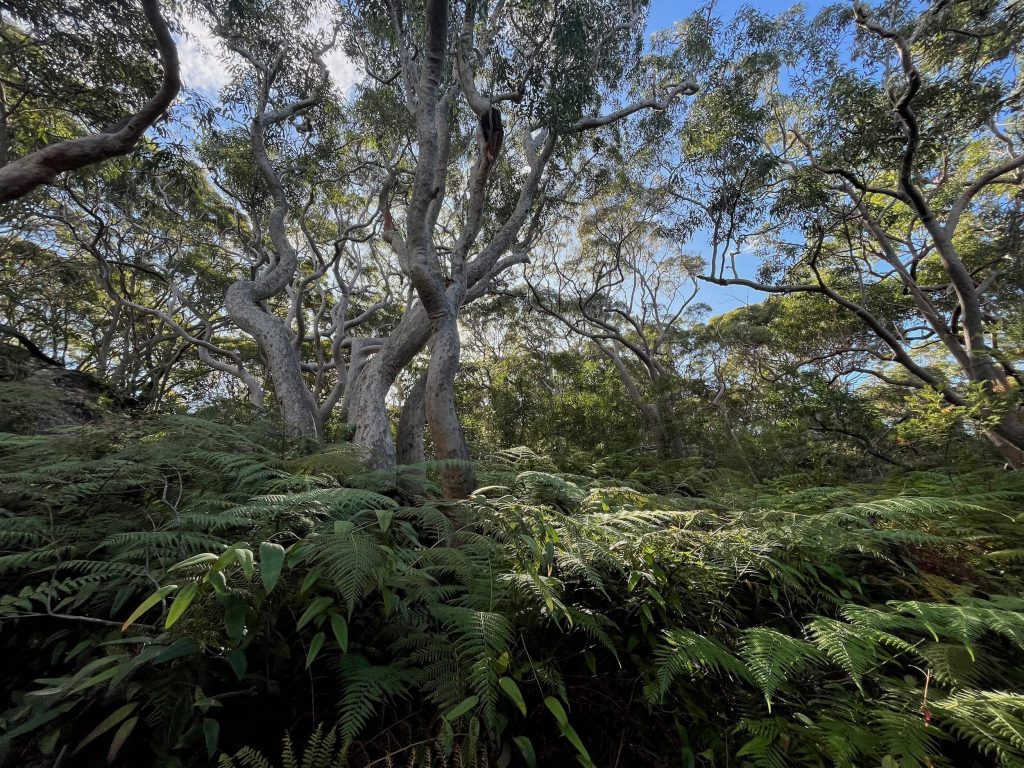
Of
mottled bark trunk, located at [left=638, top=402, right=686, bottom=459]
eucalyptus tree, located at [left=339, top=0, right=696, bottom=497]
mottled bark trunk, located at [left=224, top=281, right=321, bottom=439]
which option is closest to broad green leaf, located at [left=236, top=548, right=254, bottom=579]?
eucalyptus tree, located at [left=339, top=0, right=696, bottom=497]

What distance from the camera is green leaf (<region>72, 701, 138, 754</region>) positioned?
99 centimetres

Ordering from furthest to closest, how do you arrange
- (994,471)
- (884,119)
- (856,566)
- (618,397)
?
(618,397) < (884,119) < (994,471) < (856,566)

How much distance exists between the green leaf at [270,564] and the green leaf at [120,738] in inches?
16.8

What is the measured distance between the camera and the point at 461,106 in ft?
24.0

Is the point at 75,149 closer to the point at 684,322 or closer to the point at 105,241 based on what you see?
the point at 105,241

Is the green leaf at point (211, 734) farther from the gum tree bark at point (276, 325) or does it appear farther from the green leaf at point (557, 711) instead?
the gum tree bark at point (276, 325)

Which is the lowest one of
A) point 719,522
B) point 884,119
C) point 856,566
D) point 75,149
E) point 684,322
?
point 856,566

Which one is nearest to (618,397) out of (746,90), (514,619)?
(746,90)

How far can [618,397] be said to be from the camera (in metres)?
9.70

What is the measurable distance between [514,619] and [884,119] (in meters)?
7.79

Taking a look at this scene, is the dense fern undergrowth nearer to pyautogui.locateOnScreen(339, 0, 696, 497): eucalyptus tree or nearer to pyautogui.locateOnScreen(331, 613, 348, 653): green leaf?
pyautogui.locateOnScreen(331, 613, 348, 653): green leaf

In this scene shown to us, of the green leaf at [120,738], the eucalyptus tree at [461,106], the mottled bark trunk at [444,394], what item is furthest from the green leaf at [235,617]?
Result: the mottled bark trunk at [444,394]

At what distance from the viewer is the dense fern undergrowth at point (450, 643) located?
3.48ft

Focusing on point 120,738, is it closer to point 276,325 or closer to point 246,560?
point 246,560
